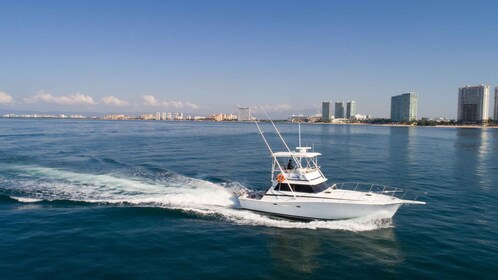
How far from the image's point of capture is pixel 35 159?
161ft

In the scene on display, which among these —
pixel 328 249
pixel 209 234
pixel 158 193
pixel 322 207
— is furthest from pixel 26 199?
pixel 328 249

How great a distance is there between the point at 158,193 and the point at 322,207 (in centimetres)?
1512

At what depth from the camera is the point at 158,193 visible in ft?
102

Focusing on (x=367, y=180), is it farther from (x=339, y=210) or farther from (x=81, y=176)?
(x=81, y=176)

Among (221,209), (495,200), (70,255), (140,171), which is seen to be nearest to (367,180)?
(495,200)

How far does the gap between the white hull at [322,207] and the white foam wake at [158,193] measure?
Answer: 1.65 feet

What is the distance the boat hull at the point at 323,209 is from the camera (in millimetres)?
22969

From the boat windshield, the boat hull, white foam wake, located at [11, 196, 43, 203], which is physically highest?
the boat windshield

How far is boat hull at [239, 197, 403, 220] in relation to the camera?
22969 mm

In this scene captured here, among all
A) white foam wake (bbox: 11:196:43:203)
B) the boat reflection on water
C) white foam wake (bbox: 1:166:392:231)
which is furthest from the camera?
white foam wake (bbox: 11:196:43:203)

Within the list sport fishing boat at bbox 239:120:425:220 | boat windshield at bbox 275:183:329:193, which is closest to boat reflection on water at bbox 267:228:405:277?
sport fishing boat at bbox 239:120:425:220

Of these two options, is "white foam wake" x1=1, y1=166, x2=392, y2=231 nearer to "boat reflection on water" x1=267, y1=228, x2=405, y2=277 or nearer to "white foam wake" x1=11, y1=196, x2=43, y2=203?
"white foam wake" x1=11, y1=196, x2=43, y2=203

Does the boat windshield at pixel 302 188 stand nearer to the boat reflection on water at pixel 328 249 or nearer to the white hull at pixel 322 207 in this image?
the white hull at pixel 322 207

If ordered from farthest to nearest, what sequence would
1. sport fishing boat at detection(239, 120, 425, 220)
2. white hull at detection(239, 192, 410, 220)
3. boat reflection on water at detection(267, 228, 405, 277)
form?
sport fishing boat at detection(239, 120, 425, 220), white hull at detection(239, 192, 410, 220), boat reflection on water at detection(267, 228, 405, 277)
